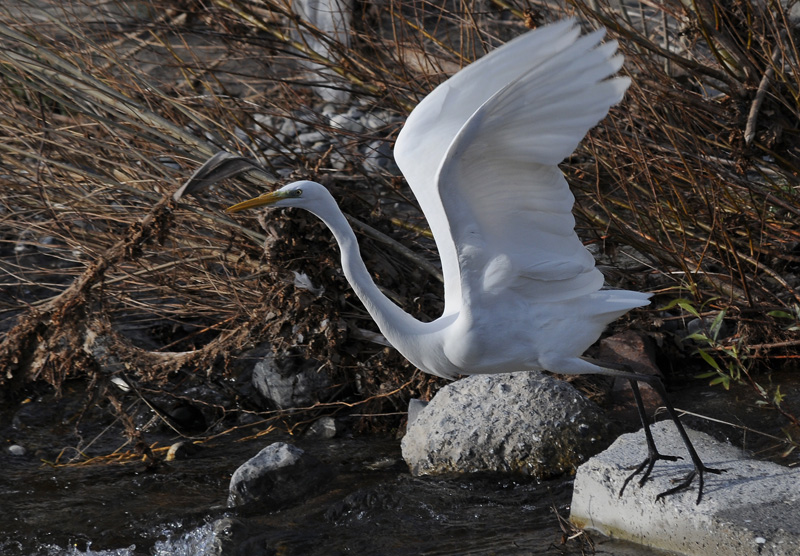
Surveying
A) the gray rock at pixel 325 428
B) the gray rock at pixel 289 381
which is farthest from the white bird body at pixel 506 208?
the gray rock at pixel 289 381

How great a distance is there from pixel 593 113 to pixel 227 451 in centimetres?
288

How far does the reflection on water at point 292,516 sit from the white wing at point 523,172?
3.05ft

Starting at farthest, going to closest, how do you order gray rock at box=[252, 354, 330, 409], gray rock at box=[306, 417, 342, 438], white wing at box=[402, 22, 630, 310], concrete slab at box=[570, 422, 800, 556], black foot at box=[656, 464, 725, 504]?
gray rock at box=[252, 354, 330, 409]
gray rock at box=[306, 417, 342, 438]
black foot at box=[656, 464, 725, 504]
concrete slab at box=[570, 422, 800, 556]
white wing at box=[402, 22, 630, 310]

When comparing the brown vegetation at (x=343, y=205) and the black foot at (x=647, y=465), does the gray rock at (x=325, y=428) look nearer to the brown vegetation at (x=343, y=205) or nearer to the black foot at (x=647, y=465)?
the brown vegetation at (x=343, y=205)

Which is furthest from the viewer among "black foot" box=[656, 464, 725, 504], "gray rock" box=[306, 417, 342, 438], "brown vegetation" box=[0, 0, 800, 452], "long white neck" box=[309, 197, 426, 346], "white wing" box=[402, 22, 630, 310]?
"gray rock" box=[306, 417, 342, 438]

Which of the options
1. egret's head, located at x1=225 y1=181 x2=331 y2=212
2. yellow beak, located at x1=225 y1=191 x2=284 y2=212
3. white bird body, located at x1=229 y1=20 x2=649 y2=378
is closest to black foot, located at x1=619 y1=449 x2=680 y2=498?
white bird body, located at x1=229 y1=20 x2=649 y2=378

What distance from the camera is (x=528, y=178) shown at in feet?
8.59

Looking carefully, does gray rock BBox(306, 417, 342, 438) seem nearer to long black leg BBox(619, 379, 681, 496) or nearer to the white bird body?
the white bird body

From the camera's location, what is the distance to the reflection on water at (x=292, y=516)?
3.30m

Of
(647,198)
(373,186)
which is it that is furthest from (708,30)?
(373,186)

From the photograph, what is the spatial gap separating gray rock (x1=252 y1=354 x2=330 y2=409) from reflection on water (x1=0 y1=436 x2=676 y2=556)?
593 mm

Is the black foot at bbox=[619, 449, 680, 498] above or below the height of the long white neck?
below

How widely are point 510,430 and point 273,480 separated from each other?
1.08 m

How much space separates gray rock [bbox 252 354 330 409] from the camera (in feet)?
15.6
